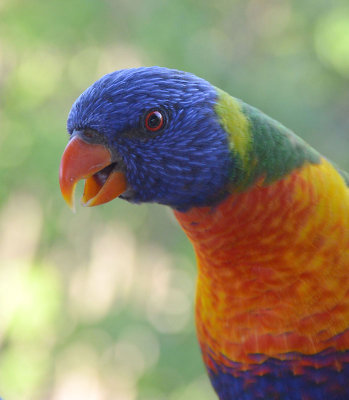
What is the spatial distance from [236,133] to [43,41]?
333 centimetres

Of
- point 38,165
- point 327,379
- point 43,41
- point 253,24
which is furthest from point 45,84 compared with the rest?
point 327,379

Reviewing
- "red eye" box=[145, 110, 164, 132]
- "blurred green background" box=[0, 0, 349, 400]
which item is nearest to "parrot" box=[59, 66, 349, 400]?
"red eye" box=[145, 110, 164, 132]

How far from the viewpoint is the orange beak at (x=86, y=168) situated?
1220 millimetres

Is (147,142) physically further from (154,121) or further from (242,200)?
(242,200)

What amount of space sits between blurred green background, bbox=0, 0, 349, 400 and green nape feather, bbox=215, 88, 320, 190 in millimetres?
2880

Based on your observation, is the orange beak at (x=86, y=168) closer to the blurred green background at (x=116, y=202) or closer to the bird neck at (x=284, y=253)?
the bird neck at (x=284, y=253)

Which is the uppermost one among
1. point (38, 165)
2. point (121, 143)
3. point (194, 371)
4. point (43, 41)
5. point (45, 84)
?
point (121, 143)

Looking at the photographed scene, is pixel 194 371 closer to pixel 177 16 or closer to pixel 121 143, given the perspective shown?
pixel 177 16

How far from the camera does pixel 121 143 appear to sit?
123cm

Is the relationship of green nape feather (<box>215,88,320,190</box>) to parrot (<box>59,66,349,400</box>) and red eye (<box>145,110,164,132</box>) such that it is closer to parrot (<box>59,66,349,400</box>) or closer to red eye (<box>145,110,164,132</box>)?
parrot (<box>59,66,349,400</box>)

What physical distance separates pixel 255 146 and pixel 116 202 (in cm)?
366

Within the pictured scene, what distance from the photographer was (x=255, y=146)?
1.32m

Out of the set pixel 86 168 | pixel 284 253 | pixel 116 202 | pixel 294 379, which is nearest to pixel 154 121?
pixel 86 168

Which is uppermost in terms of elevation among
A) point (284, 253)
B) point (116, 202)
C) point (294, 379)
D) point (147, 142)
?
point (147, 142)
